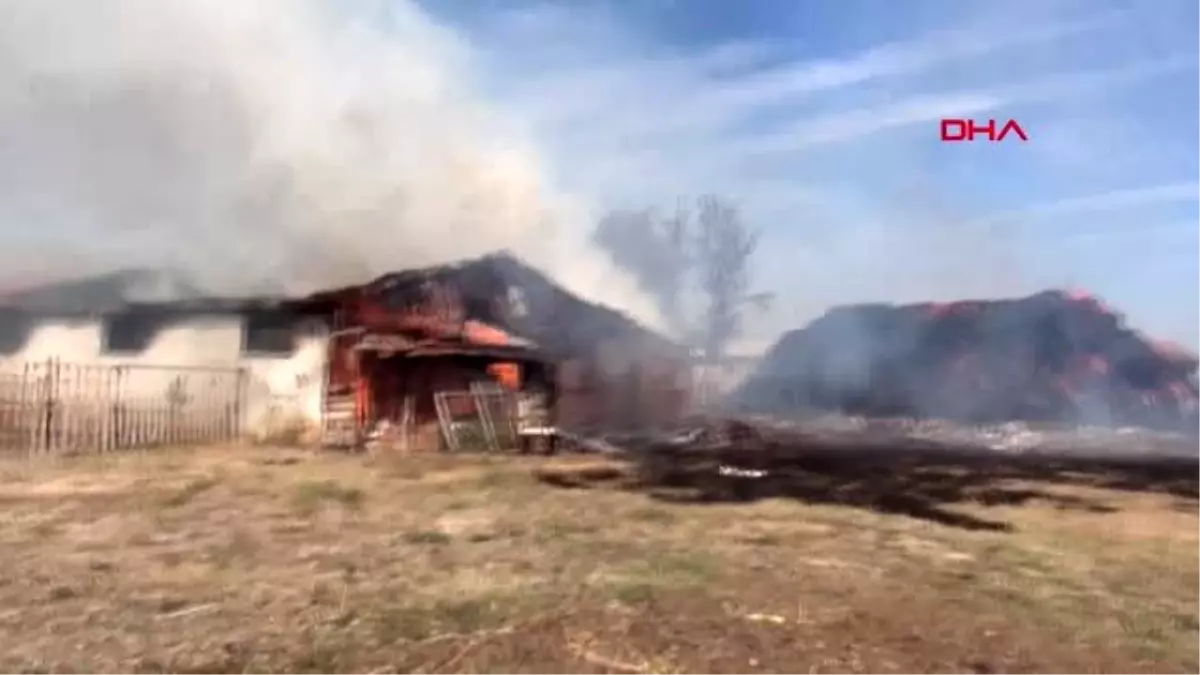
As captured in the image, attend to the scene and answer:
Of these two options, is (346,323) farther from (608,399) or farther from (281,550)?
(281,550)

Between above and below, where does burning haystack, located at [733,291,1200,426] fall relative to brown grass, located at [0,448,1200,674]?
above

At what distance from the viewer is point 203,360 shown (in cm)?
1747

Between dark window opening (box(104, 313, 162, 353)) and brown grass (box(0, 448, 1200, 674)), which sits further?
dark window opening (box(104, 313, 162, 353))

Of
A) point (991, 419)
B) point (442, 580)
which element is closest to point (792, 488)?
point (442, 580)

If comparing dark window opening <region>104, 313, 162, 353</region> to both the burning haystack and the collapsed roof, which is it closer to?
the collapsed roof

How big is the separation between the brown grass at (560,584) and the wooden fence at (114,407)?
10.3 feet

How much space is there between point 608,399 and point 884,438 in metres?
5.53

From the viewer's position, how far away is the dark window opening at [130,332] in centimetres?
1789

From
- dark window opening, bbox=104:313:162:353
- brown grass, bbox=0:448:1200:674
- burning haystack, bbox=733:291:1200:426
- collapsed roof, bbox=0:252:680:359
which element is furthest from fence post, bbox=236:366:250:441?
burning haystack, bbox=733:291:1200:426

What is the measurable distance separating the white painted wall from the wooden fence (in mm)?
39

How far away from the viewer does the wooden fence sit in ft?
43.9

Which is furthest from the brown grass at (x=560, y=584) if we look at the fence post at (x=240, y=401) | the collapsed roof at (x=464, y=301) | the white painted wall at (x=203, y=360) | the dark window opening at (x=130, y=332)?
the dark window opening at (x=130, y=332)

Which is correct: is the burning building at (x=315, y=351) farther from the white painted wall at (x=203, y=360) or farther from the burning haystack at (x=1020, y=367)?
the burning haystack at (x=1020, y=367)

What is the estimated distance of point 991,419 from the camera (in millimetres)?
24922
